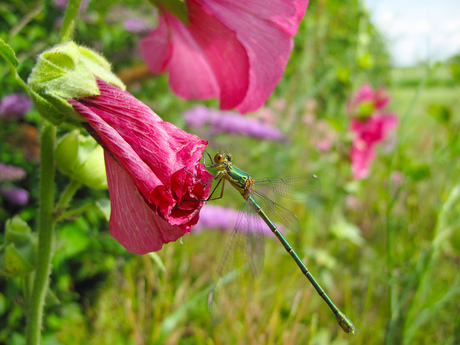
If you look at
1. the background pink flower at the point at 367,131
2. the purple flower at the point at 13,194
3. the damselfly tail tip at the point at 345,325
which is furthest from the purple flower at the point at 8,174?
the background pink flower at the point at 367,131

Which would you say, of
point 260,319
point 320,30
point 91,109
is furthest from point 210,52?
point 320,30

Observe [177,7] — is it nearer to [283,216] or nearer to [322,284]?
[283,216]

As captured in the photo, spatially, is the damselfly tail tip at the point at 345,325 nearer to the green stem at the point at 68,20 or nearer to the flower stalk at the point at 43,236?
the flower stalk at the point at 43,236

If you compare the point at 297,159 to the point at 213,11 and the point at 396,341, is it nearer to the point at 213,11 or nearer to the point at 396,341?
the point at 396,341

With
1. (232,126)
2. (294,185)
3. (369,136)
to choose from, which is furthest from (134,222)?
(232,126)

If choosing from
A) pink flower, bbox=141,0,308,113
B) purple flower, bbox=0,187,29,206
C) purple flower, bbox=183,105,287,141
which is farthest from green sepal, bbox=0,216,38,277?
purple flower, bbox=183,105,287,141

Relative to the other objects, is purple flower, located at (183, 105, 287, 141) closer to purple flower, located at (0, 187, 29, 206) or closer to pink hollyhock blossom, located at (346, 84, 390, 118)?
pink hollyhock blossom, located at (346, 84, 390, 118)
